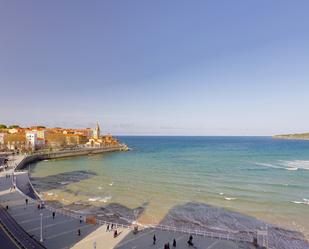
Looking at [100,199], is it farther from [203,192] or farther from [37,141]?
[37,141]

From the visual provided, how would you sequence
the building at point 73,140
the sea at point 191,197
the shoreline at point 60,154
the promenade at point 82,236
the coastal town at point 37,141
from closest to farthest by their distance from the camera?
the promenade at point 82,236, the sea at point 191,197, the shoreline at point 60,154, the coastal town at point 37,141, the building at point 73,140

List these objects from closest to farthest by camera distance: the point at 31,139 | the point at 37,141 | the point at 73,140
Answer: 1. the point at 31,139
2. the point at 37,141
3. the point at 73,140

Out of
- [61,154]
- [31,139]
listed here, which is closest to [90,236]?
[61,154]

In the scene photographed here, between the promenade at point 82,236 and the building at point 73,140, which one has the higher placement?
the building at point 73,140

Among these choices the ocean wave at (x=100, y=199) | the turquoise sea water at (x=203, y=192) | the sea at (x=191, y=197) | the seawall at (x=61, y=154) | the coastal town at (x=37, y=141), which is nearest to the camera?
the sea at (x=191, y=197)

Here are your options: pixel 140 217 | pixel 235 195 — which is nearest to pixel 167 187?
pixel 235 195

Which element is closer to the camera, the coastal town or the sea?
the sea

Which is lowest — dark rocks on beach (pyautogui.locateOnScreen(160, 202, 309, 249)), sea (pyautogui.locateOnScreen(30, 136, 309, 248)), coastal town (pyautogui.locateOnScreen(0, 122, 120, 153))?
dark rocks on beach (pyautogui.locateOnScreen(160, 202, 309, 249))

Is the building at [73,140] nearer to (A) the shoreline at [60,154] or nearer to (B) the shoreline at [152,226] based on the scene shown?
(A) the shoreline at [60,154]

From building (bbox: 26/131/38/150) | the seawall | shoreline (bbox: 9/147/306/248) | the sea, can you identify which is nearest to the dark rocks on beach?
the sea

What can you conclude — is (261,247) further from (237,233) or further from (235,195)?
(235,195)

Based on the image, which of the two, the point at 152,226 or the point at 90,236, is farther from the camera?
the point at 152,226

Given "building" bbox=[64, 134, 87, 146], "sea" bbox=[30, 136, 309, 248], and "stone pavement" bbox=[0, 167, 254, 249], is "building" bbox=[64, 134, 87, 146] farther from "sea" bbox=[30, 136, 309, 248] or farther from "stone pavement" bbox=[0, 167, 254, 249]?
"stone pavement" bbox=[0, 167, 254, 249]

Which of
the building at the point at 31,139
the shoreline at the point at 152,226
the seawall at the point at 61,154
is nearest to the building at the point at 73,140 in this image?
the seawall at the point at 61,154
